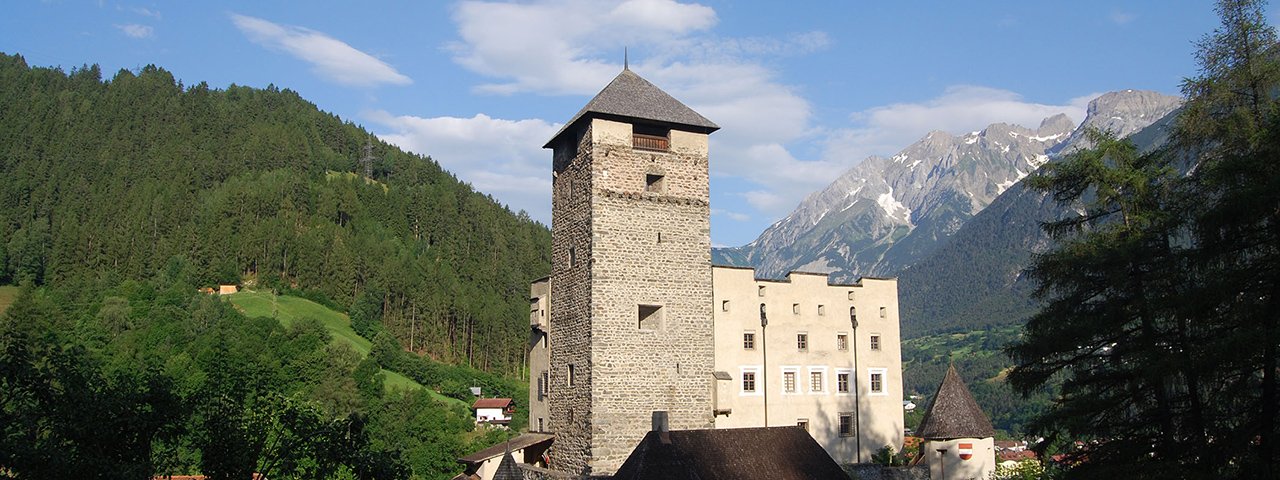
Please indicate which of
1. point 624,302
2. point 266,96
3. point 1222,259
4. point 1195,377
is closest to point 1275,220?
point 1222,259

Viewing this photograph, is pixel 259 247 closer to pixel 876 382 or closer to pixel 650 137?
pixel 650 137

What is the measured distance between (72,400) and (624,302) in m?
21.2

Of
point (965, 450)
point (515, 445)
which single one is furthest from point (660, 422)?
point (965, 450)

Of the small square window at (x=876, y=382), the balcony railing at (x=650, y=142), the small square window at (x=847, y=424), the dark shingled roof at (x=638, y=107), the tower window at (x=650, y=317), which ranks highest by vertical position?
the dark shingled roof at (x=638, y=107)

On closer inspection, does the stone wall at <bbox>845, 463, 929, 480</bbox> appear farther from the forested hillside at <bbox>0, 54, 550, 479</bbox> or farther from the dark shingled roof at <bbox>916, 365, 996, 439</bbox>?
the forested hillside at <bbox>0, 54, 550, 479</bbox>

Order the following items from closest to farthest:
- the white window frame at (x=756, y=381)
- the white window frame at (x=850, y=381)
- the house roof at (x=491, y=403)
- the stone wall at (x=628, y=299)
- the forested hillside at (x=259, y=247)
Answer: the stone wall at (x=628, y=299), the white window frame at (x=756, y=381), the white window frame at (x=850, y=381), the forested hillside at (x=259, y=247), the house roof at (x=491, y=403)

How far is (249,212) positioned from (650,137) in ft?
318

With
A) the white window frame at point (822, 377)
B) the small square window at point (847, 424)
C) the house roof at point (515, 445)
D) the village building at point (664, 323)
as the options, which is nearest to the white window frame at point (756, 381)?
the village building at point (664, 323)

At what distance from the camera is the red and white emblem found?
32.3 m

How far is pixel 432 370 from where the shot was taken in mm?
99188

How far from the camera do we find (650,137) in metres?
32.9

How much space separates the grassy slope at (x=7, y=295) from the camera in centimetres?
A: 10150

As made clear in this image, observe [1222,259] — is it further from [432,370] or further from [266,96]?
[266,96]

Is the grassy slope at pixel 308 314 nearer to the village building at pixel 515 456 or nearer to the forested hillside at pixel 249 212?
the forested hillside at pixel 249 212
